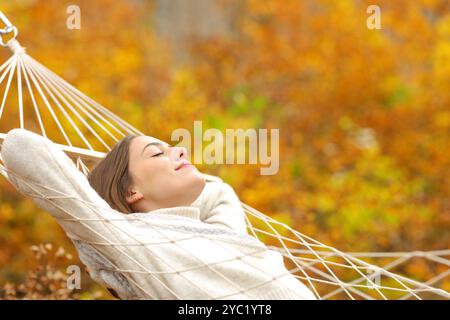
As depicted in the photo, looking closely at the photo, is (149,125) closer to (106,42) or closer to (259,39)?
(106,42)

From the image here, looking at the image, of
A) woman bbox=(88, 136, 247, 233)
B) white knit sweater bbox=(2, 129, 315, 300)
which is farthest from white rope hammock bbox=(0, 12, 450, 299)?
woman bbox=(88, 136, 247, 233)

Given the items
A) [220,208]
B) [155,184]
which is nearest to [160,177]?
[155,184]

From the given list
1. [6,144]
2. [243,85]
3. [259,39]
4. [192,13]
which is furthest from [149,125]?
[6,144]

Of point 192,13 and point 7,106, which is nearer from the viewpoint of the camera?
point 7,106

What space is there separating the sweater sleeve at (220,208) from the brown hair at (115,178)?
0.66 feet

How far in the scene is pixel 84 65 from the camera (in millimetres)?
6348

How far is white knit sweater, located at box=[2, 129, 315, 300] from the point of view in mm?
1542

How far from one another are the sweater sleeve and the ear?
0.19 metres

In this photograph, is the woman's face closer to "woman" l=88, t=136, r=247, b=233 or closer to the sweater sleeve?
"woman" l=88, t=136, r=247, b=233

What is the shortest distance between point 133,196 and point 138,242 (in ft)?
0.75

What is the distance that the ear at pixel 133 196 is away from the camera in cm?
178

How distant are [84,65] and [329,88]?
2030 mm

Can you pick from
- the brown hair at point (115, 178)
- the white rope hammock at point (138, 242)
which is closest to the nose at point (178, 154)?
the brown hair at point (115, 178)
